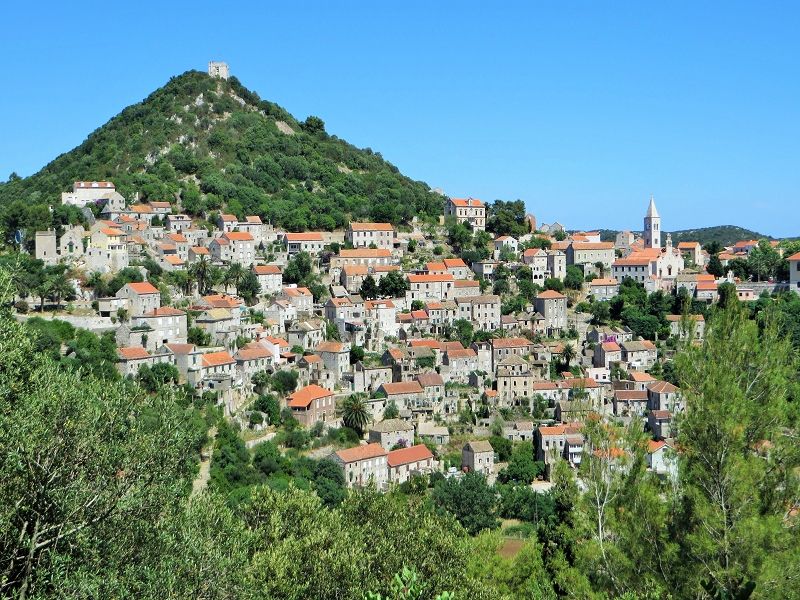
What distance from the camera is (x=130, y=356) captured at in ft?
130

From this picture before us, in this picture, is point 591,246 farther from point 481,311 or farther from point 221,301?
point 221,301

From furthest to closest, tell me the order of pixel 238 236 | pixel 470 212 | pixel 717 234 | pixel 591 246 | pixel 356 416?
1. pixel 717 234
2. pixel 470 212
3. pixel 591 246
4. pixel 238 236
5. pixel 356 416

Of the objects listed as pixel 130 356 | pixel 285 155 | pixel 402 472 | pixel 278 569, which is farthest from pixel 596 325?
pixel 278 569

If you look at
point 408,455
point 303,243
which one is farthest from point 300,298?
point 408,455

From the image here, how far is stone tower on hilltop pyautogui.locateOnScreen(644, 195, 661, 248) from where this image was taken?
76.9m

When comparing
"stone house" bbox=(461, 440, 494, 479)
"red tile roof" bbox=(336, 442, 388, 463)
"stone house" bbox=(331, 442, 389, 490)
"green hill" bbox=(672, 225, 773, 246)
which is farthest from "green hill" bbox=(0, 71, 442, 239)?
"green hill" bbox=(672, 225, 773, 246)

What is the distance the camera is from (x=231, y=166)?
7731 cm

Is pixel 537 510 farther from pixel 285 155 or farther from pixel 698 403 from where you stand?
pixel 285 155

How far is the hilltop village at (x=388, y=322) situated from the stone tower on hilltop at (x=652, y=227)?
23.0 ft

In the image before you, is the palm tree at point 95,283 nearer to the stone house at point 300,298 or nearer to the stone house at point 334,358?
the stone house at point 300,298

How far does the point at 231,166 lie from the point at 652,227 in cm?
3969

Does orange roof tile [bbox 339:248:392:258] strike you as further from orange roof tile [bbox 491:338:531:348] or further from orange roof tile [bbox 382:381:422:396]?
orange roof tile [bbox 382:381:422:396]

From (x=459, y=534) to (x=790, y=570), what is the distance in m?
9.86

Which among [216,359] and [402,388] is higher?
[216,359]
